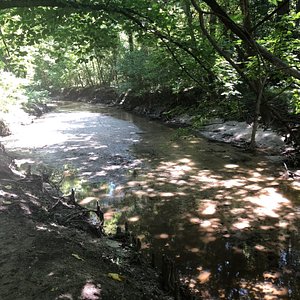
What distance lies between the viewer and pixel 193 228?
24.3 ft

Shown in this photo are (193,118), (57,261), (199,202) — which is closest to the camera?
(57,261)

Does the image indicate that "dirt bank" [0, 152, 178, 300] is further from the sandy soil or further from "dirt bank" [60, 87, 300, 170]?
"dirt bank" [60, 87, 300, 170]

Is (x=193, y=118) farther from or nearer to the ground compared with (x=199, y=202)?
farther from the ground

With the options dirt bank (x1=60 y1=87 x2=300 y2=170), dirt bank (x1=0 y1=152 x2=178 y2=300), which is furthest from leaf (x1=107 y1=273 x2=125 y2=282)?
dirt bank (x1=60 y1=87 x2=300 y2=170)

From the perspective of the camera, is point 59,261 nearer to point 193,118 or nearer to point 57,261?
point 57,261

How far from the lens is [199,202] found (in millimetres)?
8891

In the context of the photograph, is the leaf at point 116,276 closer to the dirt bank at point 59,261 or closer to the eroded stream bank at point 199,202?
the dirt bank at point 59,261

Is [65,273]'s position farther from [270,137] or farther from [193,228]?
[270,137]

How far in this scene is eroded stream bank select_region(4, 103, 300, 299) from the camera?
5781 mm

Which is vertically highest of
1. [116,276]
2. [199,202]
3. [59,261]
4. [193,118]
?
[193,118]

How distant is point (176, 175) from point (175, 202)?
7.85ft

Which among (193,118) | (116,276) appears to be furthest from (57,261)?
(193,118)

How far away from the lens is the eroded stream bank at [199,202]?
578cm

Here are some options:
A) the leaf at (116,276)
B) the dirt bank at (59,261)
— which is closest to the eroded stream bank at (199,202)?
the dirt bank at (59,261)
